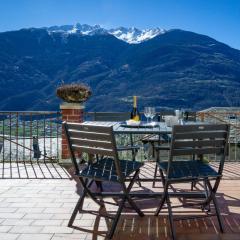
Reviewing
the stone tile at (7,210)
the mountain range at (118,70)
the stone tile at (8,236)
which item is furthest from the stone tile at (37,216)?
the mountain range at (118,70)

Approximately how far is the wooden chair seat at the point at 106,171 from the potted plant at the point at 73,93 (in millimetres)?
2650

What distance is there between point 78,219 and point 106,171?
1.38 feet

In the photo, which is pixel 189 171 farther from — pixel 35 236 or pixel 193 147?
pixel 35 236

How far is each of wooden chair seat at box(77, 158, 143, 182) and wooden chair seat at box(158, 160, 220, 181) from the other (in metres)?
0.22

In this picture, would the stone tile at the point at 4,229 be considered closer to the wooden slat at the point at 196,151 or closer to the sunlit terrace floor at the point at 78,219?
the sunlit terrace floor at the point at 78,219

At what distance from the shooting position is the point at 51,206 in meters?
3.34

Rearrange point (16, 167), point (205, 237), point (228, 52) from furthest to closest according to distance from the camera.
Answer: point (228, 52) → point (16, 167) → point (205, 237)

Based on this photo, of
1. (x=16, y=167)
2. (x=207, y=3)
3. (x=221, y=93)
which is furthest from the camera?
(x=221, y=93)

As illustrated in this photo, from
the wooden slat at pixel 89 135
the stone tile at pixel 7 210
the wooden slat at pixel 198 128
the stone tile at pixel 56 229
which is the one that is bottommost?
the stone tile at pixel 7 210

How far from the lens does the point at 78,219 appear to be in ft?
9.80

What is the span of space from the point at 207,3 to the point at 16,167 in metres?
22.6

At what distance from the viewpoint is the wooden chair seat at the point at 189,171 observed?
8.85 ft

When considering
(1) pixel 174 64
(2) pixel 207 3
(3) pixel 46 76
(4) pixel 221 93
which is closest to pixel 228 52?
(1) pixel 174 64

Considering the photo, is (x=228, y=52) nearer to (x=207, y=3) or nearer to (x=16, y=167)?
(x=207, y=3)
